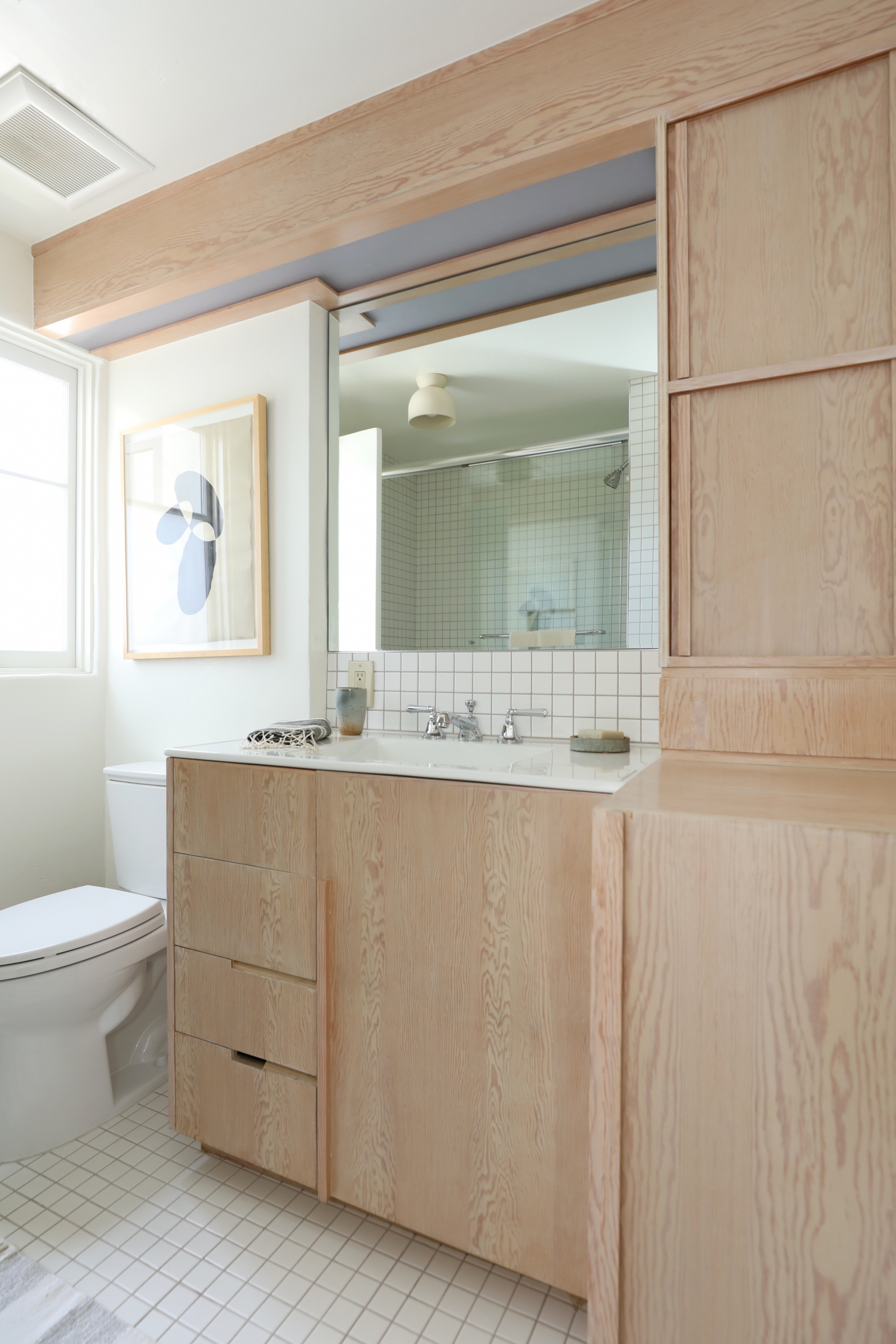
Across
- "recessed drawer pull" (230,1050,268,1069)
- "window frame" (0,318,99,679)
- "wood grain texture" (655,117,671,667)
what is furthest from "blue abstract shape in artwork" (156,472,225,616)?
"wood grain texture" (655,117,671,667)

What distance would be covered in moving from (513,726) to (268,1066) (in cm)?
89

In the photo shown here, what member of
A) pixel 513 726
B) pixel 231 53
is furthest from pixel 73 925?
pixel 231 53

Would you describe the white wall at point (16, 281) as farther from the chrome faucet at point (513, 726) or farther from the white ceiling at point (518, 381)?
the chrome faucet at point (513, 726)

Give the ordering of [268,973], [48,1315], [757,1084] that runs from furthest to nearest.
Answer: [268,973] → [48,1315] → [757,1084]

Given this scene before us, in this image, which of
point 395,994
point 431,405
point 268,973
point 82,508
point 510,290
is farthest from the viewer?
point 82,508

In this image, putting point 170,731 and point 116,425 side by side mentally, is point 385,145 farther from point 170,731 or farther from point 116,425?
point 170,731

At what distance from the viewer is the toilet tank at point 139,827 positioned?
77.2 inches

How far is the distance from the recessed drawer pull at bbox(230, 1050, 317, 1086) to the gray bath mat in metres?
0.40

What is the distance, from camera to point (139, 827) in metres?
1.99

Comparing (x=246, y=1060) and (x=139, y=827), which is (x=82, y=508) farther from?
(x=246, y=1060)

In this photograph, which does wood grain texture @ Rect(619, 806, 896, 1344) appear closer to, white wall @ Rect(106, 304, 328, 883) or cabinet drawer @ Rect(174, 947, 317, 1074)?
cabinet drawer @ Rect(174, 947, 317, 1074)

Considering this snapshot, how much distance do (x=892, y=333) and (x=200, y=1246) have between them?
77.8 inches

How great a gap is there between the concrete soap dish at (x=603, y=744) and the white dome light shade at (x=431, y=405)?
0.93m

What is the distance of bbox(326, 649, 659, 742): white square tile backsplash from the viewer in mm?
1599
